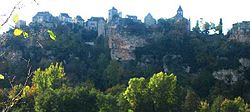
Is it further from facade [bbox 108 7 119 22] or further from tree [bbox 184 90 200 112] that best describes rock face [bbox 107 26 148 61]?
tree [bbox 184 90 200 112]

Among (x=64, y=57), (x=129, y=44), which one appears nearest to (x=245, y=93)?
(x=129, y=44)

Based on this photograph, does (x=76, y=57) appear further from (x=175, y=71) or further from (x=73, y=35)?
(x=175, y=71)

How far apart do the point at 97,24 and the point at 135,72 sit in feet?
88.1

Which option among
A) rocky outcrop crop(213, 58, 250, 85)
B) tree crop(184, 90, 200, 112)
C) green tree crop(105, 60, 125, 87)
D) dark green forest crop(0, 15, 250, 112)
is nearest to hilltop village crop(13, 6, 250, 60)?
dark green forest crop(0, 15, 250, 112)

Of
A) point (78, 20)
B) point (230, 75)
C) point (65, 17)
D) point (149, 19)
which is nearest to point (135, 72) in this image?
point (230, 75)

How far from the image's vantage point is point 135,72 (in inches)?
3172

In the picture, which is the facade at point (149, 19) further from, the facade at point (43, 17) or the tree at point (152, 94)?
the tree at point (152, 94)

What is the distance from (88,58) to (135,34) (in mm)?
10890

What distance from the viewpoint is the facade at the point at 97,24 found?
99.8 m

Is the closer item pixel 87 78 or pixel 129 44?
pixel 87 78

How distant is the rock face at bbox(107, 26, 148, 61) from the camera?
89.9 m

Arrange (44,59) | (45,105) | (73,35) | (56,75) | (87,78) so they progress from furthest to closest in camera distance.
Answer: (73,35) → (44,59) → (87,78) → (56,75) → (45,105)

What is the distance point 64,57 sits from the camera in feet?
287

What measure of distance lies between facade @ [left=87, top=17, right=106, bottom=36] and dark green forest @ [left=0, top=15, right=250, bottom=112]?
72.9 inches
